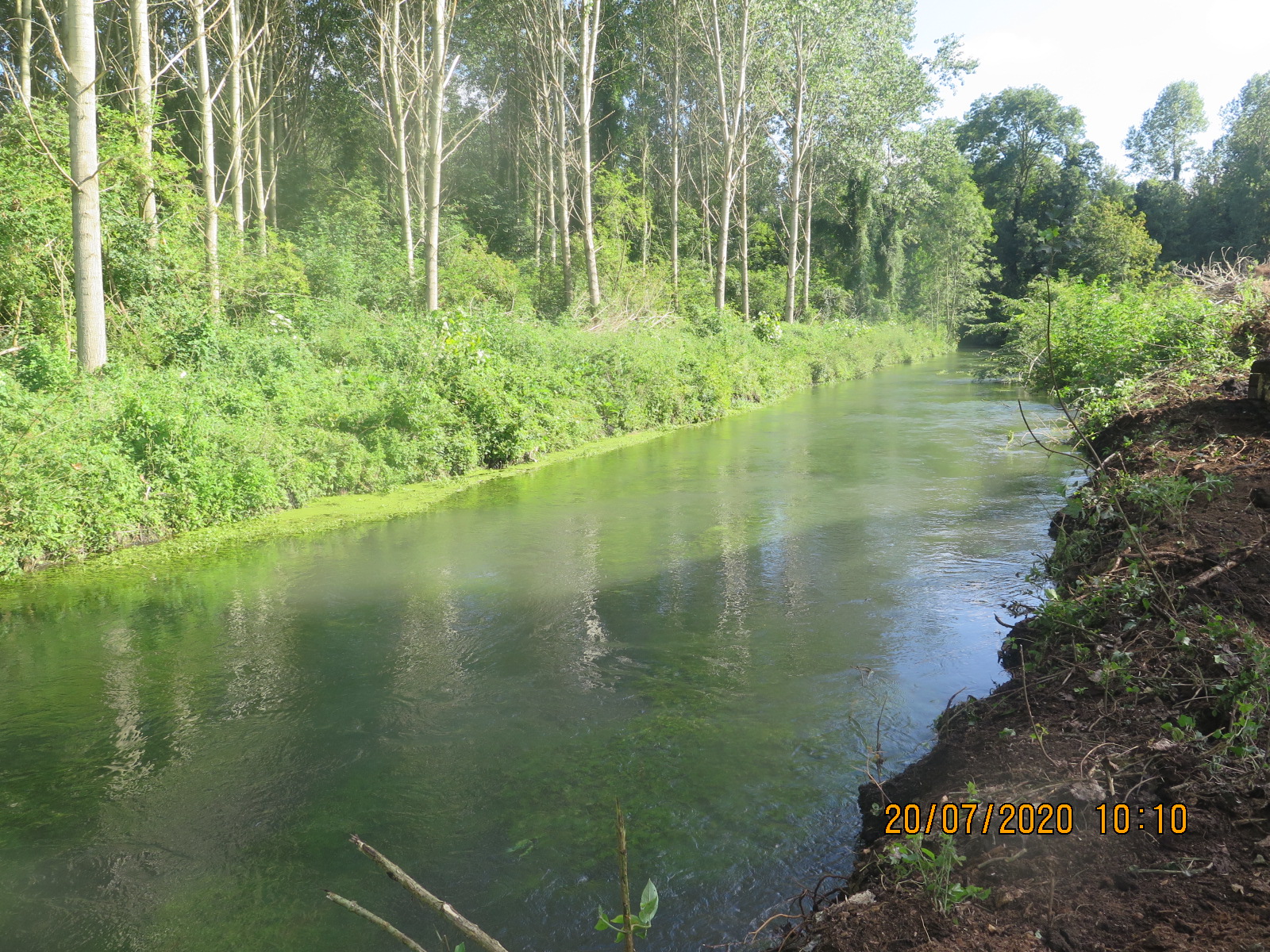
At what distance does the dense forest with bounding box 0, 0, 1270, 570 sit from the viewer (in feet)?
32.2

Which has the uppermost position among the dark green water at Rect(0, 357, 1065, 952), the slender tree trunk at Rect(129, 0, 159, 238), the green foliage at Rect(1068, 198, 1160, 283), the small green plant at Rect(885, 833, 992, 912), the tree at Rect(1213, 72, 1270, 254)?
the tree at Rect(1213, 72, 1270, 254)

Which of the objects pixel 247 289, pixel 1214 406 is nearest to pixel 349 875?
pixel 1214 406

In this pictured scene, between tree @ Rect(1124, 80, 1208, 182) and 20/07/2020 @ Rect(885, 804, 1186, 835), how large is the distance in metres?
69.6

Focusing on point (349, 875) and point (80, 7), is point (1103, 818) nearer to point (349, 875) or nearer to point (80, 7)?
point (349, 875)

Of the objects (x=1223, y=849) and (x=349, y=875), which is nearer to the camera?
(x=1223, y=849)

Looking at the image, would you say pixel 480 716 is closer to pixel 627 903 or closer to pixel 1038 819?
pixel 1038 819

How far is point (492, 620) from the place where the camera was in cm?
709

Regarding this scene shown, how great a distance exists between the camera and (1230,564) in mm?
4438

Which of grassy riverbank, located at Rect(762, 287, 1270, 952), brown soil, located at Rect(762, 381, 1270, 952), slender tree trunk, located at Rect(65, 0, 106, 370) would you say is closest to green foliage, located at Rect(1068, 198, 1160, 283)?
grassy riverbank, located at Rect(762, 287, 1270, 952)

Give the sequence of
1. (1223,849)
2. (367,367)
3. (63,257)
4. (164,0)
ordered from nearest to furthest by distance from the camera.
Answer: (1223,849) < (63,257) < (367,367) < (164,0)

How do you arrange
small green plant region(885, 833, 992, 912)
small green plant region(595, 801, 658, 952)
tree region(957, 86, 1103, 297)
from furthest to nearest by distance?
tree region(957, 86, 1103, 297), small green plant region(885, 833, 992, 912), small green plant region(595, 801, 658, 952)

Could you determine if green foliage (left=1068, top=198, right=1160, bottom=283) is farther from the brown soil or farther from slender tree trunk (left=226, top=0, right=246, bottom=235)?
Answer: the brown soil

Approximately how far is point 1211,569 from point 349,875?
4465 millimetres

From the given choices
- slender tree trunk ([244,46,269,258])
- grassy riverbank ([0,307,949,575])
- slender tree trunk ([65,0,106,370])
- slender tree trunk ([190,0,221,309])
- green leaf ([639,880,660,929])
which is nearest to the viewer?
green leaf ([639,880,660,929])
